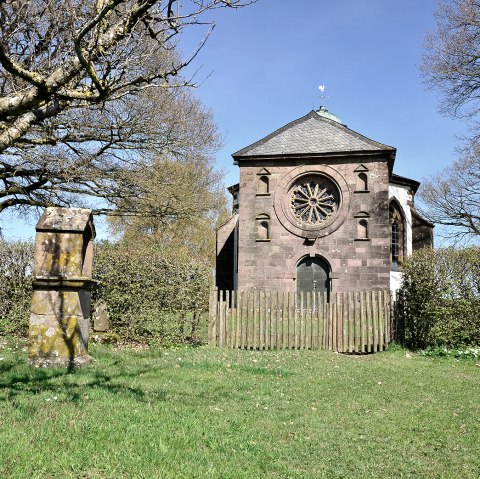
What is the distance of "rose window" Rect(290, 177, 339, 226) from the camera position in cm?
2255

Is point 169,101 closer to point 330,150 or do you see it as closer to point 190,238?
point 330,150

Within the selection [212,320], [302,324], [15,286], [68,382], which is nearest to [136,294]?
[212,320]

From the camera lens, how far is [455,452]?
181 inches

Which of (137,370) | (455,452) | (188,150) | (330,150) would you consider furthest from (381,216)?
(455,452)

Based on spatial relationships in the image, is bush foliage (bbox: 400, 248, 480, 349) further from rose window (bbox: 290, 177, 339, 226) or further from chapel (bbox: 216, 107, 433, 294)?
rose window (bbox: 290, 177, 339, 226)

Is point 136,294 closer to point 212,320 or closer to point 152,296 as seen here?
point 152,296

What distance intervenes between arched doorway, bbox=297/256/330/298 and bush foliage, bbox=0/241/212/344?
1013cm

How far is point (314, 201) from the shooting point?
22.8 meters

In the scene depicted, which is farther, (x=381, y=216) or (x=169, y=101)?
(x=381, y=216)

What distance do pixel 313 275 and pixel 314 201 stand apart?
3.50m

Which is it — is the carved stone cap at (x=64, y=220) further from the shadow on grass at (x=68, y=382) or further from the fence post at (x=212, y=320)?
the fence post at (x=212, y=320)

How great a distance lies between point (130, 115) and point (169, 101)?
188cm

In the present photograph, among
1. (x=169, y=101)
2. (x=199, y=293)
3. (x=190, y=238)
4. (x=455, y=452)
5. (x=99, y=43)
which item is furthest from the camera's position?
(x=190, y=238)

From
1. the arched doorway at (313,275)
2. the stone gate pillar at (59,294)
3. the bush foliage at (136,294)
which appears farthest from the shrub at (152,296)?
the arched doorway at (313,275)
